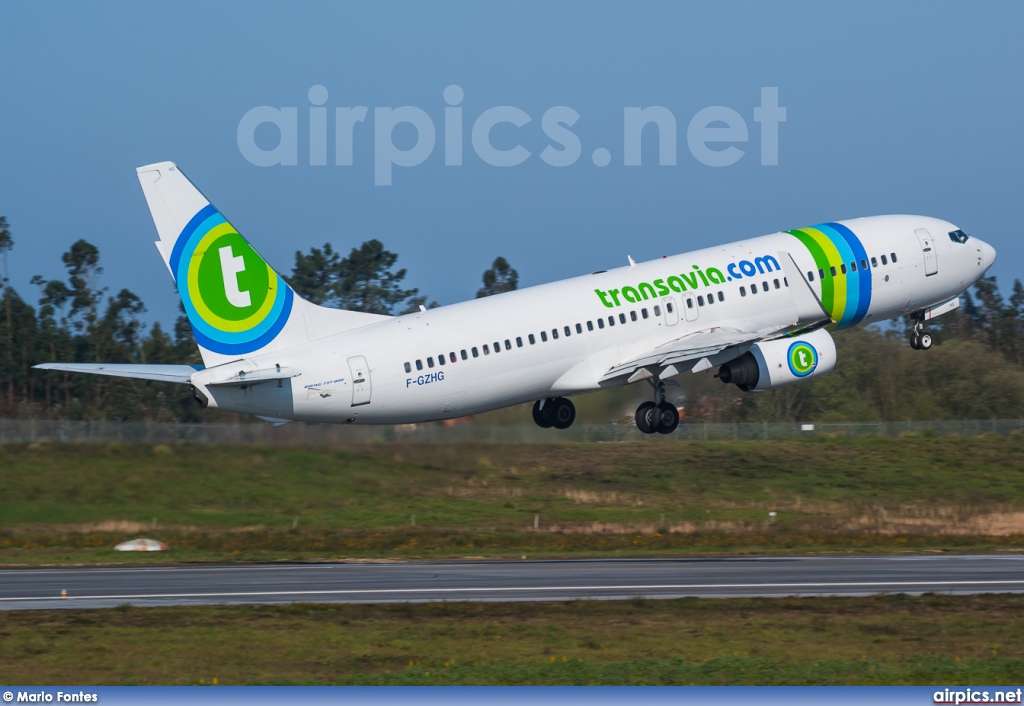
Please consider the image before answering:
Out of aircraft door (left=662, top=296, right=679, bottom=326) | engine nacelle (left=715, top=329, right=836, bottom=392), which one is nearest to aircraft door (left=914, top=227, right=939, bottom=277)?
engine nacelle (left=715, top=329, right=836, bottom=392)

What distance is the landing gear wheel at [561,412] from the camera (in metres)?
50.3

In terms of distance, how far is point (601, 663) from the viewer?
2822cm

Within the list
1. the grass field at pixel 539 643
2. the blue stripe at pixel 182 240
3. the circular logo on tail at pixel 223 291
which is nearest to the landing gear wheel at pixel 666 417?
the grass field at pixel 539 643

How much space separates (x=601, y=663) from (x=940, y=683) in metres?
6.41

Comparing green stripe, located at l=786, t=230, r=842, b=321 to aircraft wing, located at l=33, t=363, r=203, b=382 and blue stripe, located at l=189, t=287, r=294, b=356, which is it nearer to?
blue stripe, located at l=189, t=287, r=294, b=356

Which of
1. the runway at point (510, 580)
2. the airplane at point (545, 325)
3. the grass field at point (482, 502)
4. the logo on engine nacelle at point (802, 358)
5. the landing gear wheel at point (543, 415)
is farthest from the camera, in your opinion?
the grass field at point (482, 502)

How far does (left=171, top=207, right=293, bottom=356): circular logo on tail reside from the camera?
42.0 m

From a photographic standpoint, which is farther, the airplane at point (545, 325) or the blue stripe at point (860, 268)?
the blue stripe at point (860, 268)

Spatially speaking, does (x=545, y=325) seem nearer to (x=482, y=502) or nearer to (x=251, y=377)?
(x=251, y=377)

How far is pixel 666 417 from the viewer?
48.9 metres

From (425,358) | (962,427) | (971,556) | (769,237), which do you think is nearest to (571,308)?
(425,358)

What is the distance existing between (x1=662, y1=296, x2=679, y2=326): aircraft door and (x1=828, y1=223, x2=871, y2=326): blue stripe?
769cm

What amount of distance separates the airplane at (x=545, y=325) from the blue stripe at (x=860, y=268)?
7cm

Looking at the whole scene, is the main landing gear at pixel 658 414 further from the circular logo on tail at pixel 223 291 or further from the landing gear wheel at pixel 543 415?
the circular logo on tail at pixel 223 291
